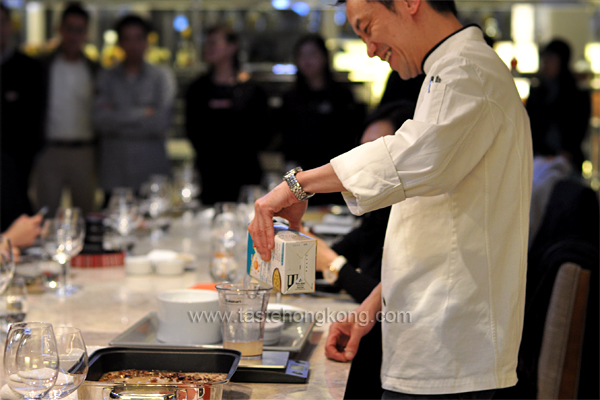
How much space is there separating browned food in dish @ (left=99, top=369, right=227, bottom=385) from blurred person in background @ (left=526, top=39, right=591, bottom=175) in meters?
4.94

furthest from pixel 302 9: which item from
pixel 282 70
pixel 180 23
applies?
pixel 180 23

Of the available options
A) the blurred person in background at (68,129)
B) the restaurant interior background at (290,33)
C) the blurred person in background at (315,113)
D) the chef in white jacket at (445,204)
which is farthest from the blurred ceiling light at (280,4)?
the chef in white jacket at (445,204)

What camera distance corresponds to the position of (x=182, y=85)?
7.46 meters

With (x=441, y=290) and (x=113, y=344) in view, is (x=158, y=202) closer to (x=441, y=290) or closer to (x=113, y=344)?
(x=113, y=344)

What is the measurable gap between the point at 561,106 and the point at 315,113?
220cm

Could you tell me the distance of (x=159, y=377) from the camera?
1.21 meters

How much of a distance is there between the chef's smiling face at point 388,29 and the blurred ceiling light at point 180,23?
20.9 ft

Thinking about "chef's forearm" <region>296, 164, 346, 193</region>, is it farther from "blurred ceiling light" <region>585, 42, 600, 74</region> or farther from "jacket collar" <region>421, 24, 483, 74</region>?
"blurred ceiling light" <region>585, 42, 600, 74</region>

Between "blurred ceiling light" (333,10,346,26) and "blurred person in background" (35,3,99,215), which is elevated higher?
"blurred ceiling light" (333,10,346,26)

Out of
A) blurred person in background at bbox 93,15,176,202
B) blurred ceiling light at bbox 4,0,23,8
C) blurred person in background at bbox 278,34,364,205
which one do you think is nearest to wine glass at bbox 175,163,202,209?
blurred person in background at bbox 278,34,364,205

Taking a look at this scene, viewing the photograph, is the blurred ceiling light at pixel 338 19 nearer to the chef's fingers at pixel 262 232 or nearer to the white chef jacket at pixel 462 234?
the white chef jacket at pixel 462 234

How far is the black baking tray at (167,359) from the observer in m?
1.24

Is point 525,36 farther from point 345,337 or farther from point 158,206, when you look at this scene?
point 345,337

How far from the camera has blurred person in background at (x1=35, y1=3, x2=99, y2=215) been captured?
207 inches
